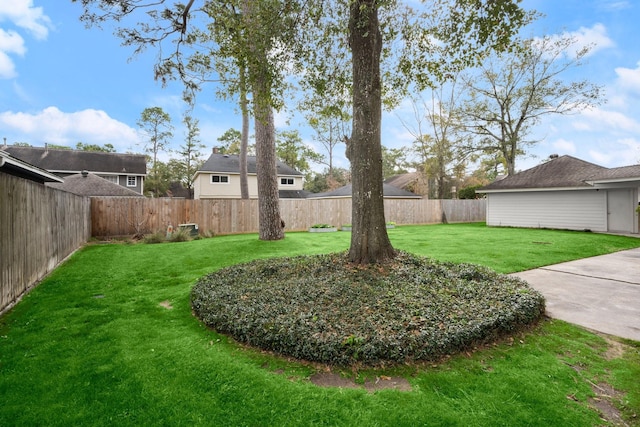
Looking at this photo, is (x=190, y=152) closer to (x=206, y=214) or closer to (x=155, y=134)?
(x=155, y=134)

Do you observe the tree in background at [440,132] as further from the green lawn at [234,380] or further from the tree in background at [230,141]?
the green lawn at [234,380]

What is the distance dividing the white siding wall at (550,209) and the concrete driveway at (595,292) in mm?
8773

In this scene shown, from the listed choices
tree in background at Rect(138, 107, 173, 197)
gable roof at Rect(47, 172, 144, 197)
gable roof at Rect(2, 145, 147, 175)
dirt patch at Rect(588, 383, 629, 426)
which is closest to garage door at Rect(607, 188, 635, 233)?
dirt patch at Rect(588, 383, 629, 426)

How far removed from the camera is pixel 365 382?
2340mm

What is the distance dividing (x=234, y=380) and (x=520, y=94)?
1028 inches

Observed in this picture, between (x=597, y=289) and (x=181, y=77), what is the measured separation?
8751mm

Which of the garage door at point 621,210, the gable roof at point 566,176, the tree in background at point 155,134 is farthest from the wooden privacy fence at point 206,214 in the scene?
the tree in background at point 155,134

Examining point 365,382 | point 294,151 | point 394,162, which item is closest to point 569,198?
point 365,382

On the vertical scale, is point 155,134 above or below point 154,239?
above

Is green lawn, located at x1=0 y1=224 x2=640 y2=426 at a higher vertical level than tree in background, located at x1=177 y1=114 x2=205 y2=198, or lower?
lower

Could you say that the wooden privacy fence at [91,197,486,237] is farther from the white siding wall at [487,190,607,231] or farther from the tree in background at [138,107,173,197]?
the tree in background at [138,107,173,197]

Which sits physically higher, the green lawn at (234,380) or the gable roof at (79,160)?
the gable roof at (79,160)

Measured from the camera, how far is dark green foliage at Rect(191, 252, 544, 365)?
2.61 meters

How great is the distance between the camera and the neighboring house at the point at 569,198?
44.0 ft
